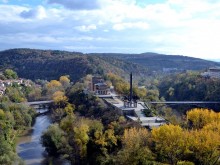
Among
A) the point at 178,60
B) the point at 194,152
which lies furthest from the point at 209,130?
the point at 178,60

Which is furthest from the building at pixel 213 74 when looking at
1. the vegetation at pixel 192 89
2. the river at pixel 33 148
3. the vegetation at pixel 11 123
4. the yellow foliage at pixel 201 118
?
the yellow foliage at pixel 201 118

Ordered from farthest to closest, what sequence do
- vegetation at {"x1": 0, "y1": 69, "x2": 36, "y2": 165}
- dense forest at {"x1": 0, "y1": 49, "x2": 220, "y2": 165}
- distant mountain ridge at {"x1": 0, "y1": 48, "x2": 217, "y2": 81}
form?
1. distant mountain ridge at {"x1": 0, "y1": 48, "x2": 217, "y2": 81}
2. vegetation at {"x1": 0, "y1": 69, "x2": 36, "y2": 165}
3. dense forest at {"x1": 0, "y1": 49, "x2": 220, "y2": 165}

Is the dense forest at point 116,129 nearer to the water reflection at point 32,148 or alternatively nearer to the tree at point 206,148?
the tree at point 206,148

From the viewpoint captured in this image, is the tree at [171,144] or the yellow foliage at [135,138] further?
the yellow foliage at [135,138]

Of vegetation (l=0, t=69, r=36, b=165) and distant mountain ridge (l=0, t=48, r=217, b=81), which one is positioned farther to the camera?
distant mountain ridge (l=0, t=48, r=217, b=81)

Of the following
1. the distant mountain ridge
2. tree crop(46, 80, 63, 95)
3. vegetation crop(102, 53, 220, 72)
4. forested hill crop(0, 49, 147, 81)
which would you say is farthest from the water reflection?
vegetation crop(102, 53, 220, 72)

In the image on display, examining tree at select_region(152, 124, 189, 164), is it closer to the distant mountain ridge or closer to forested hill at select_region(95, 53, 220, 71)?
the distant mountain ridge
